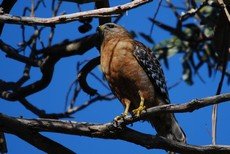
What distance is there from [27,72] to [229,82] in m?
3.21

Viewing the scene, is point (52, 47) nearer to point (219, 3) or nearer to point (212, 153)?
point (219, 3)

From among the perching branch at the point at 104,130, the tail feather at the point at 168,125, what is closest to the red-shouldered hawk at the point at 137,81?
the tail feather at the point at 168,125

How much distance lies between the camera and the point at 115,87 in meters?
5.33

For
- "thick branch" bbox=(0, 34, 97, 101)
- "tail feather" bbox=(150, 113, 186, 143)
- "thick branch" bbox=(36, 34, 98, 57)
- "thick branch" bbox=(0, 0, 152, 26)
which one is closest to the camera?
"thick branch" bbox=(0, 0, 152, 26)

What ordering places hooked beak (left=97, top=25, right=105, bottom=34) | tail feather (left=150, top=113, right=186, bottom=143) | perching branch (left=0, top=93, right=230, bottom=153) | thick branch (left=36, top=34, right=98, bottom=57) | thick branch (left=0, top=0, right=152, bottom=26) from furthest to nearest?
1. hooked beak (left=97, top=25, right=105, bottom=34)
2. tail feather (left=150, top=113, right=186, bottom=143)
3. thick branch (left=36, top=34, right=98, bottom=57)
4. perching branch (left=0, top=93, right=230, bottom=153)
5. thick branch (left=0, top=0, right=152, bottom=26)

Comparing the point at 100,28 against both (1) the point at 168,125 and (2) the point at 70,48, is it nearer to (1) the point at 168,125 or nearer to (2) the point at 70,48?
(2) the point at 70,48

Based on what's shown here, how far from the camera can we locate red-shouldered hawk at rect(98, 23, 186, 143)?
525cm

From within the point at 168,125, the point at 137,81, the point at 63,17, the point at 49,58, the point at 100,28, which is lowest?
the point at 63,17

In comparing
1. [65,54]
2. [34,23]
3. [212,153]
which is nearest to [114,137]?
[212,153]

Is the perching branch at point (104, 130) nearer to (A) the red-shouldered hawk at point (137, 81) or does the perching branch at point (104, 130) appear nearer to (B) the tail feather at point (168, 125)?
(A) the red-shouldered hawk at point (137, 81)

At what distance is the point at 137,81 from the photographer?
5277mm

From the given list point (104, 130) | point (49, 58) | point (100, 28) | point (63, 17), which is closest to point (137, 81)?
point (100, 28)

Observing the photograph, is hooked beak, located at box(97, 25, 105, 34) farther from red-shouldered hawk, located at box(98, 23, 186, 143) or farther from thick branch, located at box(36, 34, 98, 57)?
thick branch, located at box(36, 34, 98, 57)

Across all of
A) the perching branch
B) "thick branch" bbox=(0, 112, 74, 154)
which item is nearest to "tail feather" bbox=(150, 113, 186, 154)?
the perching branch
